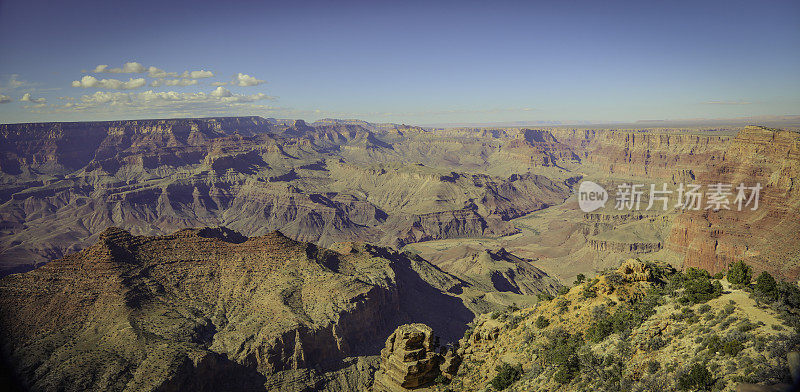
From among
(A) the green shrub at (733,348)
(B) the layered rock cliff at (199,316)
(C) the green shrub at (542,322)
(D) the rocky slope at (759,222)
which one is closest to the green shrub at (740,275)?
(A) the green shrub at (733,348)

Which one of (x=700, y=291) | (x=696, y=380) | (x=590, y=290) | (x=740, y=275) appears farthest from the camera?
(x=590, y=290)

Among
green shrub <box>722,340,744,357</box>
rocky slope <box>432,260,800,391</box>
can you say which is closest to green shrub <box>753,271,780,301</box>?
rocky slope <box>432,260,800,391</box>

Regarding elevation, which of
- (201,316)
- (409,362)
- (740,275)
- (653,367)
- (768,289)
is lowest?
(201,316)

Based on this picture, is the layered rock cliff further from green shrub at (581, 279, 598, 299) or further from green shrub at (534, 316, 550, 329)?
green shrub at (581, 279, 598, 299)

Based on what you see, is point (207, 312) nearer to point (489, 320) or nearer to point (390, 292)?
point (390, 292)

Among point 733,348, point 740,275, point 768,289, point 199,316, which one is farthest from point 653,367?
point 199,316

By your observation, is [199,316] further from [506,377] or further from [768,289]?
[768,289]
